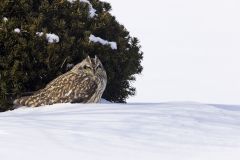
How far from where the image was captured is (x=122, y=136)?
646 cm

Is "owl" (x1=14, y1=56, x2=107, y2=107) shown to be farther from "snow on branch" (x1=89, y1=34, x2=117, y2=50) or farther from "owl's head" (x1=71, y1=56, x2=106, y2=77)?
"snow on branch" (x1=89, y1=34, x2=117, y2=50)

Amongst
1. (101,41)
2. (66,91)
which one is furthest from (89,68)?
(101,41)

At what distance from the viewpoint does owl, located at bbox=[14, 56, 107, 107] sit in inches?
431

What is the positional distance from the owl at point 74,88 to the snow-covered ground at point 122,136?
2.44 metres

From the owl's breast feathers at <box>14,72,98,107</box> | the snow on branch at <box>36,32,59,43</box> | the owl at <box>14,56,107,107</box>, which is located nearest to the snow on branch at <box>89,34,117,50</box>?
the snow on branch at <box>36,32,59,43</box>

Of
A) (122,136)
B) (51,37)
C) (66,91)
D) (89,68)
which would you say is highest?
(51,37)

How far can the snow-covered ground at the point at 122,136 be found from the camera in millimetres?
5774

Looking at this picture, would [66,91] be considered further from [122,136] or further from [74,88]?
[122,136]

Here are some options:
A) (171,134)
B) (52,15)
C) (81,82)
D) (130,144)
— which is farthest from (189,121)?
(52,15)

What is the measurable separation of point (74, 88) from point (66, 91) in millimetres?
151

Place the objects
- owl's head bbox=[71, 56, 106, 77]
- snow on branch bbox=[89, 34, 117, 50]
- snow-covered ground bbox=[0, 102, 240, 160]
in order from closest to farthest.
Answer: snow-covered ground bbox=[0, 102, 240, 160] < owl's head bbox=[71, 56, 106, 77] < snow on branch bbox=[89, 34, 117, 50]

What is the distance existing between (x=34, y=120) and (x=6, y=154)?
152cm

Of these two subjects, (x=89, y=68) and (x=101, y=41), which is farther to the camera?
(x=101, y=41)

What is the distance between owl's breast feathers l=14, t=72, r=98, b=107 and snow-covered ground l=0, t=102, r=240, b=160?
2432 mm
